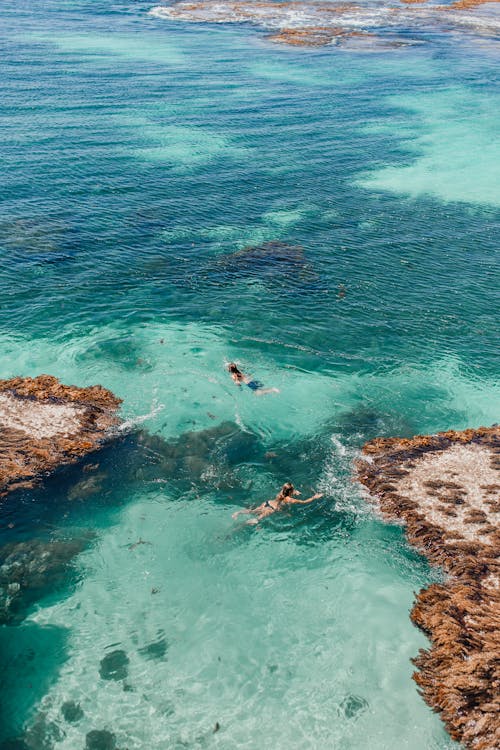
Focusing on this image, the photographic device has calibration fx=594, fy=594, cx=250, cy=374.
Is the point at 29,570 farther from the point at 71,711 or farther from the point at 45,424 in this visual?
the point at 45,424

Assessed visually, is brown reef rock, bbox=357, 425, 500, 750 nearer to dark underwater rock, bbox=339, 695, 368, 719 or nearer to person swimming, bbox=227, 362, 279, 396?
dark underwater rock, bbox=339, 695, 368, 719

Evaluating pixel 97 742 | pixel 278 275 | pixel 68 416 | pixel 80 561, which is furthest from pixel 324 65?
pixel 97 742

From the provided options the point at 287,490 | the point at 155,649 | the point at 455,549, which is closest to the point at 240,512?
the point at 287,490

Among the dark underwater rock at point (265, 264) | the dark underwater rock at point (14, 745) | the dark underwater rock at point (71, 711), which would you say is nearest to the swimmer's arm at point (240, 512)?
the dark underwater rock at point (71, 711)

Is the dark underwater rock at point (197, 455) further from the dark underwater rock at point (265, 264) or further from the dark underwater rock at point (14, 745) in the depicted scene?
the dark underwater rock at point (265, 264)

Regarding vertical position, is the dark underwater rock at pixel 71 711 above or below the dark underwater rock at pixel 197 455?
below

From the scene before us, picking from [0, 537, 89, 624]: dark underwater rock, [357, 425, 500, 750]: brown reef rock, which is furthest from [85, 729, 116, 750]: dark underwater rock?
[357, 425, 500, 750]: brown reef rock
